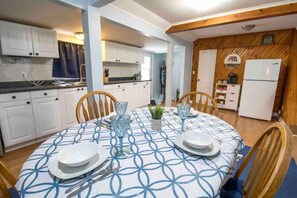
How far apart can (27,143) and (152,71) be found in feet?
16.0

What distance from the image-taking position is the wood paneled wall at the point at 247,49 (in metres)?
3.65

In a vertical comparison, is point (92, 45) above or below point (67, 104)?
above

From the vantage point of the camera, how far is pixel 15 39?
228 cm

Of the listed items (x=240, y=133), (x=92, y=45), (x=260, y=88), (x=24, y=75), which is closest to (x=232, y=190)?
(x=92, y=45)

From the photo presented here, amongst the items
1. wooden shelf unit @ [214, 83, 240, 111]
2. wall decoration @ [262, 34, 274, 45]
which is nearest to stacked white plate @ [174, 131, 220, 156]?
wooden shelf unit @ [214, 83, 240, 111]

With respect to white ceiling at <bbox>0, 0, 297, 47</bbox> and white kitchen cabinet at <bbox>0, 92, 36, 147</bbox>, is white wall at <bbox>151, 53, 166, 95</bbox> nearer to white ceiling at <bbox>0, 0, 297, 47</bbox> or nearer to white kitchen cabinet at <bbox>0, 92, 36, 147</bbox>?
white ceiling at <bbox>0, 0, 297, 47</bbox>

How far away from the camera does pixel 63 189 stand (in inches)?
21.1

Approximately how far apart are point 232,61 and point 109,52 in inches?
145

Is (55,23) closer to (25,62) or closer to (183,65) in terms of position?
(25,62)

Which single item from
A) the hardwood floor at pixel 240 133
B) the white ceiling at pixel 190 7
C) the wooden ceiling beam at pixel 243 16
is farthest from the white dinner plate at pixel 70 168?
the wooden ceiling beam at pixel 243 16

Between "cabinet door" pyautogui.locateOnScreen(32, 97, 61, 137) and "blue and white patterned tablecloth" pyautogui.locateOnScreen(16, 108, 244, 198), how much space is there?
5.70ft

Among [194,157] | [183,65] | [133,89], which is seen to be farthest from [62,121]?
[183,65]

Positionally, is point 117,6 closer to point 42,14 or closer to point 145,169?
point 42,14

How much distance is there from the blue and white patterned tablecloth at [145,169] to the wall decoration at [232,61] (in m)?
4.09
